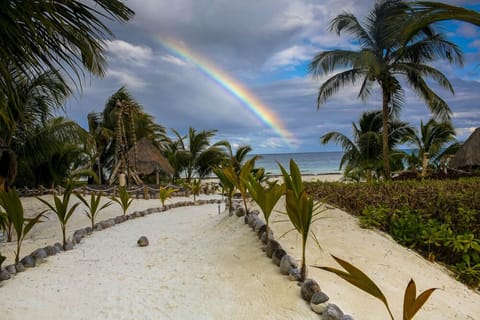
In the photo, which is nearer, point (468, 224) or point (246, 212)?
point (468, 224)

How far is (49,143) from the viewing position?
11.0 meters

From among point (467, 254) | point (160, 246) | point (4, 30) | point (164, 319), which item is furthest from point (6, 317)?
point (467, 254)

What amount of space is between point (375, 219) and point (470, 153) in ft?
33.1

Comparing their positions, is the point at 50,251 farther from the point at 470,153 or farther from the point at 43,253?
the point at 470,153

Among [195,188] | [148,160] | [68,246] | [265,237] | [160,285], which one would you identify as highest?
[148,160]

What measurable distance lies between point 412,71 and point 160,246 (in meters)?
8.84

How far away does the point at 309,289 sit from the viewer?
2.41 metres

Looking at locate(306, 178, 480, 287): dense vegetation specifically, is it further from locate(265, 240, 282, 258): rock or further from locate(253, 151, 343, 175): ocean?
locate(253, 151, 343, 175): ocean

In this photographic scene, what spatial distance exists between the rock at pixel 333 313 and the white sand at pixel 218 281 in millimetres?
112

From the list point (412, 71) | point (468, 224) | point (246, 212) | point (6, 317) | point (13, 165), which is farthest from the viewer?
point (412, 71)

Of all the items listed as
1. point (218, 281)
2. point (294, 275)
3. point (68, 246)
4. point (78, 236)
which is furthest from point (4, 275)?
point (294, 275)

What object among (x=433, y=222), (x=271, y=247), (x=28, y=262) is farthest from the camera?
(x=433, y=222)

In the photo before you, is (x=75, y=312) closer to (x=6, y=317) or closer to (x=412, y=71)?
(x=6, y=317)

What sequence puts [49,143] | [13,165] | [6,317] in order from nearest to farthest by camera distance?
[6,317], [13,165], [49,143]
